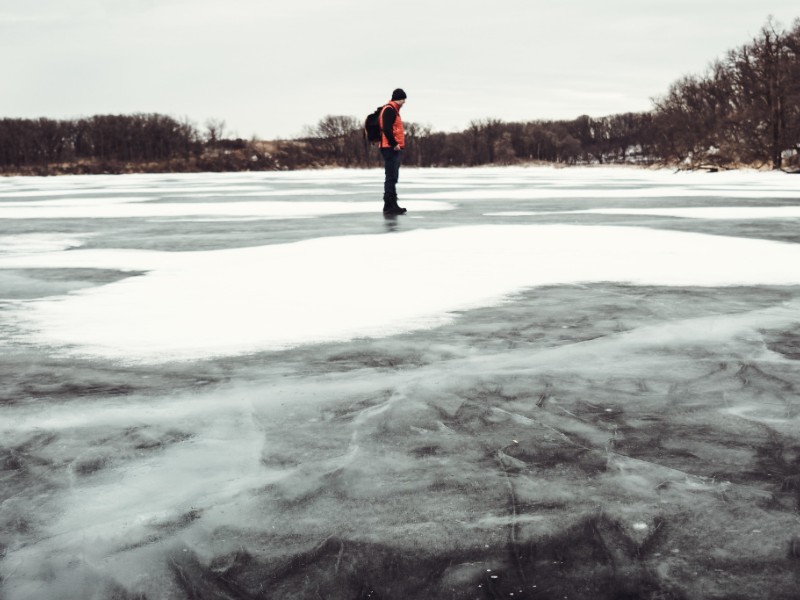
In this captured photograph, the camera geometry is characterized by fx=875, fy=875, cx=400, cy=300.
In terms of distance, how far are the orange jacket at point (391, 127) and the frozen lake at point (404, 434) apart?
5626 mm

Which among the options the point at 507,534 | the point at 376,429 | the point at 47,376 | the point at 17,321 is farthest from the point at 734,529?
the point at 17,321

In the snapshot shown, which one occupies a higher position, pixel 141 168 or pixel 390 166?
pixel 141 168

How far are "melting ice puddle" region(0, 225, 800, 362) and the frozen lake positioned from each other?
0.03 m

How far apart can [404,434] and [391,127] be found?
9379mm

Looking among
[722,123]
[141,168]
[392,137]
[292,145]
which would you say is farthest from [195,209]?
[292,145]

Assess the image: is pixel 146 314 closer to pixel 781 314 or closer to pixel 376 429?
pixel 376 429

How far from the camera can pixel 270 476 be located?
241 centimetres

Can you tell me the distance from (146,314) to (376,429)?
2495 mm

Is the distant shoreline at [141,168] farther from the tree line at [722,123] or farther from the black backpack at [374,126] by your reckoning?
the black backpack at [374,126]

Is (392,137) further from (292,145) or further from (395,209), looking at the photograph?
(292,145)

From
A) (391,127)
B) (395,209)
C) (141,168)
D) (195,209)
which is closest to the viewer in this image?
(391,127)

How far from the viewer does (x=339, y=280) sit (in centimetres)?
607

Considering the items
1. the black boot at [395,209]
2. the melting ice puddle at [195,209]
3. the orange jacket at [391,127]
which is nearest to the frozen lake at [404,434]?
the orange jacket at [391,127]

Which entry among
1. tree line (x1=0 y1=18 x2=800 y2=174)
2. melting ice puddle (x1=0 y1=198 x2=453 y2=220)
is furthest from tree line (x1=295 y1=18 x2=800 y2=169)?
melting ice puddle (x1=0 y1=198 x2=453 y2=220)
